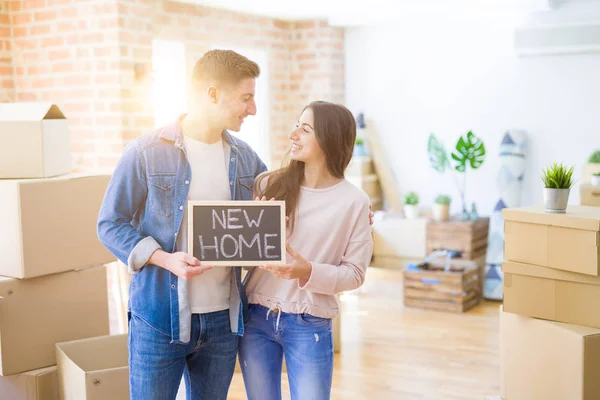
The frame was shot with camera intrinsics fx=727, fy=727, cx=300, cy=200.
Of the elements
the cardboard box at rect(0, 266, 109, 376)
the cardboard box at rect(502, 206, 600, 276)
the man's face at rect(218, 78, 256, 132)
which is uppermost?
the man's face at rect(218, 78, 256, 132)

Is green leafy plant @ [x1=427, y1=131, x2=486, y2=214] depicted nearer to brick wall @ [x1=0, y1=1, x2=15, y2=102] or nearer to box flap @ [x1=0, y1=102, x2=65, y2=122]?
brick wall @ [x1=0, y1=1, x2=15, y2=102]

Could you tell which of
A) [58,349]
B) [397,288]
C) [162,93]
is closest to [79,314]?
[58,349]

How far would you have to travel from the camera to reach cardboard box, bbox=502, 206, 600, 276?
2758 millimetres

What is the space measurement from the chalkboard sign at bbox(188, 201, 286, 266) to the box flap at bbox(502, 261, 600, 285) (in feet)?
4.54

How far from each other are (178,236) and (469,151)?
4.04 meters

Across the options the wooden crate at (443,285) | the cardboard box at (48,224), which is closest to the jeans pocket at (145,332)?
the cardboard box at (48,224)

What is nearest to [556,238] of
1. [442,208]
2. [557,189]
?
[557,189]

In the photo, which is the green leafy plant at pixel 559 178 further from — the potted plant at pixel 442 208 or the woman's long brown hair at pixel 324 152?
the potted plant at pixel 442 208

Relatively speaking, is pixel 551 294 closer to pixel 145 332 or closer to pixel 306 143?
pixel 306 143

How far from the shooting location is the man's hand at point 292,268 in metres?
1.96

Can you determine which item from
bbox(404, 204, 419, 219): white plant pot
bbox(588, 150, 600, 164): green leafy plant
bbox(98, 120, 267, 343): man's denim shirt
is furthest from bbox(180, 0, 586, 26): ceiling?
bbox(98, 120, 267, 343): man's denim shirt

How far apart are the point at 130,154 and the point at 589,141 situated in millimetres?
4513

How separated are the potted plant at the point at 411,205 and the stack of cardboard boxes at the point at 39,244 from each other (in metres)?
3.61

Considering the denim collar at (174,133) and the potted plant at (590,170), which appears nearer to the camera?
the denim collar at (174,133)
